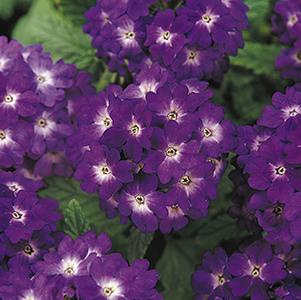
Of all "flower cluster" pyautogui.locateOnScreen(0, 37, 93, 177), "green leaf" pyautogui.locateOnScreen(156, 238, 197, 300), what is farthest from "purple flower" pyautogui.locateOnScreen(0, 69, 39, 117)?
"green leaf" pyautogui.locateOnScreen(156, 238, 197, 300)

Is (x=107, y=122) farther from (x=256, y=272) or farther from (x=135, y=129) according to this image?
(x=256, y=272)

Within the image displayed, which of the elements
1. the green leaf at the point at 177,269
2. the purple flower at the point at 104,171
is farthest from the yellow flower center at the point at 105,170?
the green leaf at the point at 177,269

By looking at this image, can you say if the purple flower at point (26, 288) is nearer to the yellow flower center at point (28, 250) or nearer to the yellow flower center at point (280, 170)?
the yellow flower center at point (28, 250)

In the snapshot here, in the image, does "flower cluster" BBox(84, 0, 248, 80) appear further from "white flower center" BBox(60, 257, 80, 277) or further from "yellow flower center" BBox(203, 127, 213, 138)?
"white flower center" BBox(60, 257, 80, 277)

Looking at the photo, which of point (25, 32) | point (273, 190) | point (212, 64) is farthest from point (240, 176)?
point (25, 32)

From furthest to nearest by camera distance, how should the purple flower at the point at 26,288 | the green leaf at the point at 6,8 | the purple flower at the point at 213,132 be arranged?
the green leaf at the point at 6,8
the purple flower at the point at 213,132
the purple flower at the point at 26,288

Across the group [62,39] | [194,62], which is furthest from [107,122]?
[62,39]
